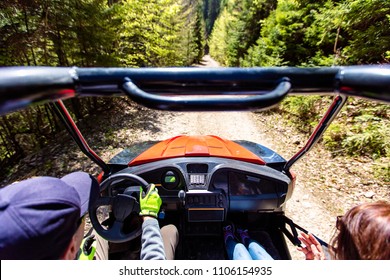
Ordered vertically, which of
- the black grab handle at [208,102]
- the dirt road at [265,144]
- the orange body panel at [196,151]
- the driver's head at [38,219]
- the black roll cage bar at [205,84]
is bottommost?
the dirt road at [265,144]

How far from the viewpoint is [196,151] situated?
8.59ft

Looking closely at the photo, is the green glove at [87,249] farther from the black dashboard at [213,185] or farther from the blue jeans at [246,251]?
the blue jeans at [246,251]

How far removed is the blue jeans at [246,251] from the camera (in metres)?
2.26

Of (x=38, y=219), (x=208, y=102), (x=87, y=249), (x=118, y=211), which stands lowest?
(x=87, y=249)

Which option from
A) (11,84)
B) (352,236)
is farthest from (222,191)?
(11,84)

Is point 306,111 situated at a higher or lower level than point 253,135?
higher

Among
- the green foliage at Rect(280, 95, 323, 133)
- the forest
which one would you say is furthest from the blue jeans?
the green foliage at Rect(280, 95, 323, 133)

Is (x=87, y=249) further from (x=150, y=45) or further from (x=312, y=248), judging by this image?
(x=150, y=45)

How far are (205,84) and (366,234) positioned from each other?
55.8 inches

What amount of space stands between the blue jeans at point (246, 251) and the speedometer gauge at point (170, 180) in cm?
95

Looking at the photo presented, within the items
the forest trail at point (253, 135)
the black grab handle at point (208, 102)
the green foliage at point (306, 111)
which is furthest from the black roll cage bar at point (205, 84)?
the green foliage at point (306, 111)

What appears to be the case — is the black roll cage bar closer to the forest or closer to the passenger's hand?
the passenger's hand

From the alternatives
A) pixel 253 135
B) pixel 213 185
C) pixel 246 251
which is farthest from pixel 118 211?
pixel 253 135

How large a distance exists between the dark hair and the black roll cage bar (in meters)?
1.01
